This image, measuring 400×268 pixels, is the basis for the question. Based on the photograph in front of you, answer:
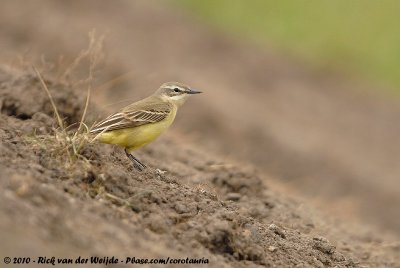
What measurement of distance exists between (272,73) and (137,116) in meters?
19.9

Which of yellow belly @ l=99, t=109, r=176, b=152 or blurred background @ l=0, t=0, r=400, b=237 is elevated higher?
blurred background @ l=0, t=0, r=400, b=237

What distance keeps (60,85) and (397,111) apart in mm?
18464

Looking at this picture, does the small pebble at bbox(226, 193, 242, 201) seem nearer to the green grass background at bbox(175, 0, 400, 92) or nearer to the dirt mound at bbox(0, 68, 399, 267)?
the dirt mound at bbox(0, 68, 399, 267)

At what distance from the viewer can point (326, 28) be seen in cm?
3666

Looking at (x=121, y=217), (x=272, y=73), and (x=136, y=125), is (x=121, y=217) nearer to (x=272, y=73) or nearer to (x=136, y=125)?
(x=136, y=125)

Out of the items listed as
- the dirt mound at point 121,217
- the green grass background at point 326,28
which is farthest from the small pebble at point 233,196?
the green grass background at point 326,28

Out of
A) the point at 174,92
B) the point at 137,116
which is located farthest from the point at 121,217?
the point at 174,92

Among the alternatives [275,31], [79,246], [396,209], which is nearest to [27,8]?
[275,31]

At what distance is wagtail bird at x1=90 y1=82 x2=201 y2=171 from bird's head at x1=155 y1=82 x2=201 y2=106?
24 centimetres

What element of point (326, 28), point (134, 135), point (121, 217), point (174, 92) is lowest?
point (121, 217)

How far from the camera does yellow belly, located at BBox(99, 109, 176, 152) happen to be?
9.93 metres

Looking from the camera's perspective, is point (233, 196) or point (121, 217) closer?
point (121, 217)

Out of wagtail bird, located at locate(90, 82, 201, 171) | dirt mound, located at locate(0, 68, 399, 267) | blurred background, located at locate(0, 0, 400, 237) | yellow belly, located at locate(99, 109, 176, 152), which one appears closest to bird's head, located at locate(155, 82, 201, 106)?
wagtail bird, located at locate(90, 82, 201, 171)

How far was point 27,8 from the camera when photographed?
28500 millimetres
